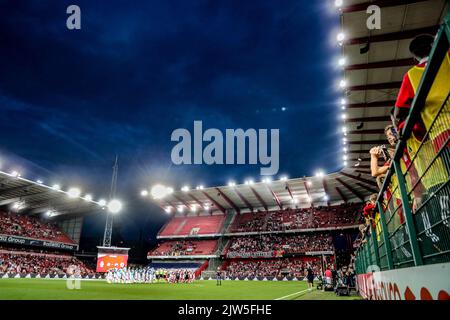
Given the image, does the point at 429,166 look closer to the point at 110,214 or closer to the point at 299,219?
the point at 110,214

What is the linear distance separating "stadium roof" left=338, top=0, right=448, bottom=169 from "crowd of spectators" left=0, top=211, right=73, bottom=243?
49.3 m

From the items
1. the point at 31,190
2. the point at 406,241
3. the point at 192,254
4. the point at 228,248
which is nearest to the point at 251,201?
the point at 228,248

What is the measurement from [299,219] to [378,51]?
38.9m

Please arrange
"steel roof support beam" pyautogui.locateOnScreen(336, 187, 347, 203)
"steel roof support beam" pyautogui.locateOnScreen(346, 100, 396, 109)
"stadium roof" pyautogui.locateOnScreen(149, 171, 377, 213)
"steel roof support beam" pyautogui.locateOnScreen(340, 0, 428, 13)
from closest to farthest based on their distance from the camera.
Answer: "steel roof support beam" pyautogui.locateOnScreen(340, 0, 428, 13) < "steel roof support beam" pyautogui.locateOnScreen(346, 100, 396, 109) < "stadium roof" pyautogui.locateOnScreen(149, 171, 377, 213) < "steel roof support beam" pyautogui.locateOnScreen(336, 187, 347, 203)

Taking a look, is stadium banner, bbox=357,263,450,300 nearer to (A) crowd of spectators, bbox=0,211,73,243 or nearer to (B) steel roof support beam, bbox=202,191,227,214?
(B) steel roof support beam, bbox=202,191,227,214

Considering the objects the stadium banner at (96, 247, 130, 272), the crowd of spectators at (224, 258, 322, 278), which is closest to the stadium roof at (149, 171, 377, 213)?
the crowd of spectators at (224, 258, 322, 278)

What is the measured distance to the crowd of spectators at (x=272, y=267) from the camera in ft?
135

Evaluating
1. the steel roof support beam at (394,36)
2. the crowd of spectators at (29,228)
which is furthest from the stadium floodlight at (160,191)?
the steel roof support beam at (394,36)

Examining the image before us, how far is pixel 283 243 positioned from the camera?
4909 cm

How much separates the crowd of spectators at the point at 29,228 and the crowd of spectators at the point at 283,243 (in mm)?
31901

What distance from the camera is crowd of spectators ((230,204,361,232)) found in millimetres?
46656
